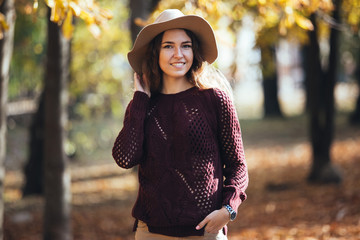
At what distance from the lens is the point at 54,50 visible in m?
5.59

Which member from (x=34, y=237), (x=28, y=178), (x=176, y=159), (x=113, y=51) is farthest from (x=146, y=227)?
(x=113, y=51)

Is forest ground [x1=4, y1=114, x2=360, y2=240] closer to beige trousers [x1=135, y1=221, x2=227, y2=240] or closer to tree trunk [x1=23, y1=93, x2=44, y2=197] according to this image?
tree trunk [x1=23, y1=93, x2=44, y2=197]

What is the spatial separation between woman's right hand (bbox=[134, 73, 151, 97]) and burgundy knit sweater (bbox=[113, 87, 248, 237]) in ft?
0.25

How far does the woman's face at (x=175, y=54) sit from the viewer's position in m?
2.73

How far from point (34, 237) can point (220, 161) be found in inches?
219

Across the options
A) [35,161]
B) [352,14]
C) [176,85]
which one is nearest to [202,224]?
[176,85]

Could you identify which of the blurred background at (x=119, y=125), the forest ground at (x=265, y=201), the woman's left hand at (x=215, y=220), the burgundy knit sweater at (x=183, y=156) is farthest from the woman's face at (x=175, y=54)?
the forest ground at (x=265, y=201)

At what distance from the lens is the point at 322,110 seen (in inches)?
340

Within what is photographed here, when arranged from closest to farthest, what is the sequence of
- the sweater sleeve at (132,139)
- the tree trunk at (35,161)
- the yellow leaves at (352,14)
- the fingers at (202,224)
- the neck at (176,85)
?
the fingers at (202,224) → the sweater sleeve at (132,139) → the neck at (176,85) → the yellow leaves at (352,14) → the tree trunk at (35,161)

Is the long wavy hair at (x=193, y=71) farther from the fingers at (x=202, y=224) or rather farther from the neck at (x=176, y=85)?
the fingers at (x=202, y=224)

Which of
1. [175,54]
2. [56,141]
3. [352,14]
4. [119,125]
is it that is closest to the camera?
[175,54]

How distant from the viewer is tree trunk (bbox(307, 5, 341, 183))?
27.9ft

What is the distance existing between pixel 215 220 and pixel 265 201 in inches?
233

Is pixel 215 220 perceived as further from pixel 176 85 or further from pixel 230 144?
pixel 176 85
